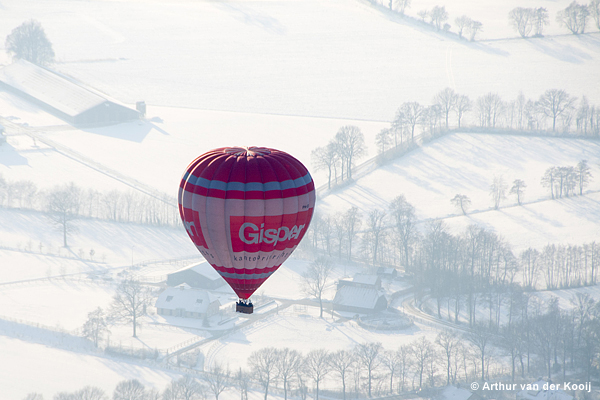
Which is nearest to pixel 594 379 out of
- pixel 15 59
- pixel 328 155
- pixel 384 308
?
pixel 384 308

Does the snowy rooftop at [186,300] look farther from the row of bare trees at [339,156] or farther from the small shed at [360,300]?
the row of bare trees at [339,156]

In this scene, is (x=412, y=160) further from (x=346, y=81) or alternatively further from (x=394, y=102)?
(x=346, y=81)

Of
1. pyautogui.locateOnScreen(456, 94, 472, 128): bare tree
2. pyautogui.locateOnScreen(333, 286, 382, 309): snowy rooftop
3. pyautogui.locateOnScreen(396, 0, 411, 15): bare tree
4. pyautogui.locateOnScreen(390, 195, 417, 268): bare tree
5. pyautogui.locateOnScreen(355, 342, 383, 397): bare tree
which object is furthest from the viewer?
pyautogui.locateOnScreen(396, 0, 411, 15): bare tree

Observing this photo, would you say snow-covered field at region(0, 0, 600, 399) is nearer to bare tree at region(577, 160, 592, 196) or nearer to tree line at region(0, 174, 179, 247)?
bare tree at region(577, 160, 592, 196)

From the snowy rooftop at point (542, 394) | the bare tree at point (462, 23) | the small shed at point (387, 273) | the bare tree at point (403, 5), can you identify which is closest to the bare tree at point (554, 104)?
the bare tree at point (462, 23)

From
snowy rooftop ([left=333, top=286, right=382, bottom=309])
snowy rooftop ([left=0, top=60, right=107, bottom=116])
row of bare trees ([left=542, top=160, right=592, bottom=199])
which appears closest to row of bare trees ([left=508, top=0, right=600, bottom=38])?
row of bare trees ([left=542, top=160, right=592, bottom=199])

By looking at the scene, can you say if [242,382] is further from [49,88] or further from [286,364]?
[49,88]
